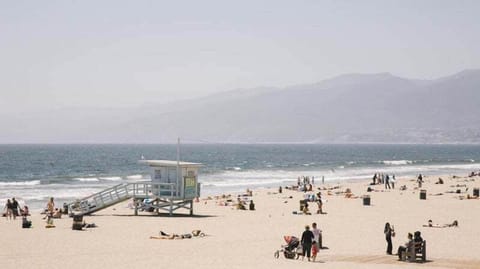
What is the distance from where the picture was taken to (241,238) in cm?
2850

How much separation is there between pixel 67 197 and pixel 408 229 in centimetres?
3133

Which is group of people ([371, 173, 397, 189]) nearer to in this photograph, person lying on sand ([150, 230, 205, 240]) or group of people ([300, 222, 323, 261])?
person lying on sand ([150, 230, 205, 240])

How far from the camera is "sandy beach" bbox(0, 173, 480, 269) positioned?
73.8 feet

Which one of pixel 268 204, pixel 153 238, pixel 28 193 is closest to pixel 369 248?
pixel 153 238

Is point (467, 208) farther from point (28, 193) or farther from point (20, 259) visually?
point (28, 193)

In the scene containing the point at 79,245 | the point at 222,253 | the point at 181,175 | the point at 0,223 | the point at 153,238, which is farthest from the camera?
the point at 181,175

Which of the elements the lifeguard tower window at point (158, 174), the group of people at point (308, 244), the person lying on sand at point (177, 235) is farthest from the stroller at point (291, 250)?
the lifeguard tower window at point (158, 174)

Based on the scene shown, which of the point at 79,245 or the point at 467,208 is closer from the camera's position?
the point at 79,245

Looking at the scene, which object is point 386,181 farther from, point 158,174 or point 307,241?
point 307,241

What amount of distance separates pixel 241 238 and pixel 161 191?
9.91 meters

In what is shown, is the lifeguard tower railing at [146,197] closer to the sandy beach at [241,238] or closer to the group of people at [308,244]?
the sandy beach at [241,238]

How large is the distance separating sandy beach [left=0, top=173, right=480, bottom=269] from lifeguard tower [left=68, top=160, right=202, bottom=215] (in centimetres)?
63

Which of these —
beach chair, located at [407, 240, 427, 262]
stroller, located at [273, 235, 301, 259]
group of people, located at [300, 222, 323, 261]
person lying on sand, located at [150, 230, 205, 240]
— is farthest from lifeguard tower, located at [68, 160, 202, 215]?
beach chair, located at [407, 240, 427, 262]

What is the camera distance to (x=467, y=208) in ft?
137
